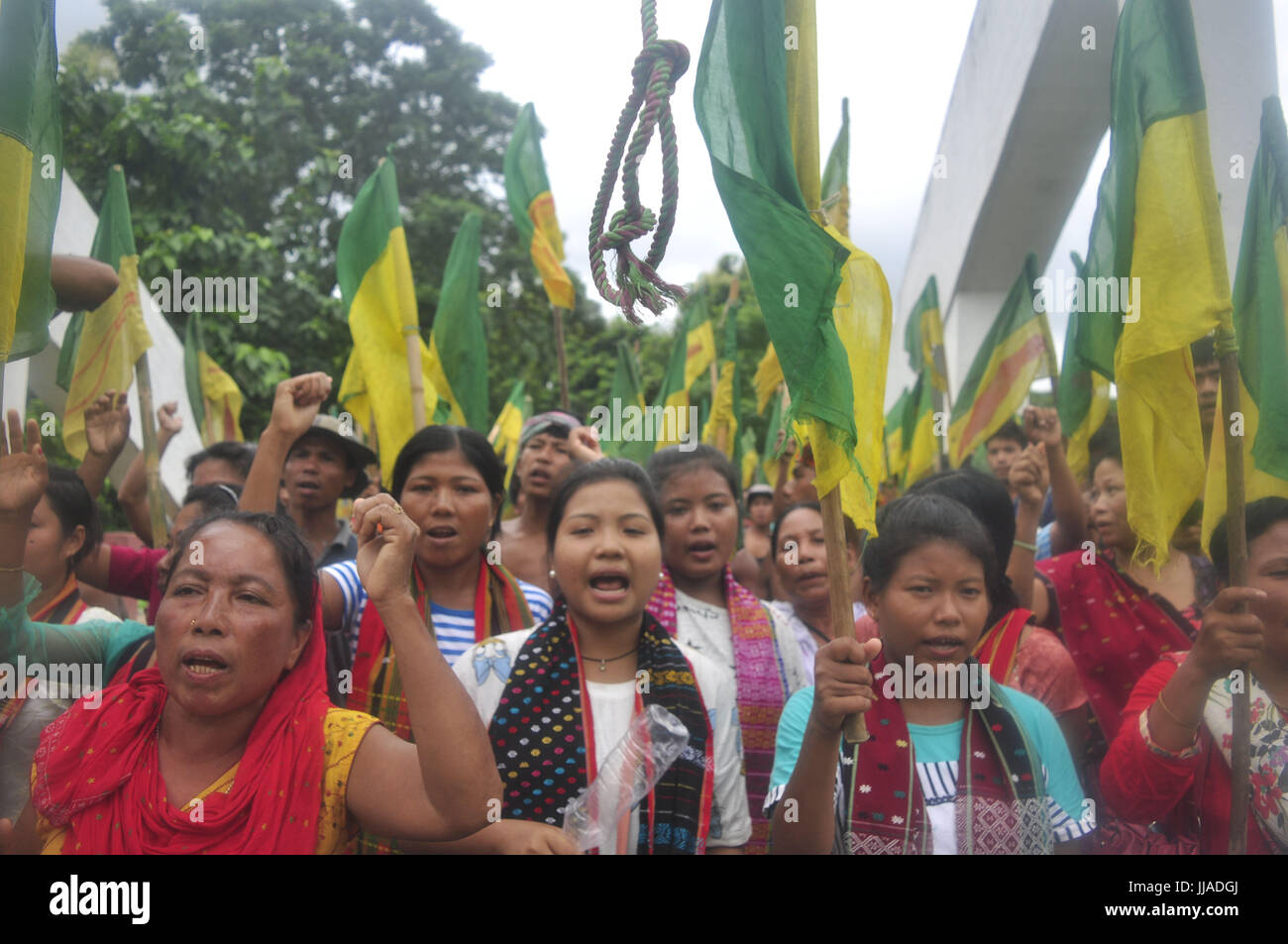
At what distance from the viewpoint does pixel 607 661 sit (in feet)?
7.69

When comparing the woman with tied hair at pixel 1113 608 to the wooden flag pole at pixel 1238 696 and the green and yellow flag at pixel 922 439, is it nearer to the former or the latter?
the wooden flag pole at pixel 1238 696

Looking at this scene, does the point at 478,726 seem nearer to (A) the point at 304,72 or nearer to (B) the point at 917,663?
(B) the point at 917,663

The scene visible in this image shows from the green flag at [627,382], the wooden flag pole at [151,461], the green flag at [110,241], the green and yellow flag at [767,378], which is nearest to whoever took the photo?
the wooden flag pole at [151,461]

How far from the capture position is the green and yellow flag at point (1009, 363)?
409cm

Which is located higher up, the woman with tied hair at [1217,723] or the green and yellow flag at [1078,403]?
the green and yellow flag at [1078,403]

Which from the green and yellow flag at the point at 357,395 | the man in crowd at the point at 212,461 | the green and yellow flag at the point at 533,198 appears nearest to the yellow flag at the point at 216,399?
the green and yellow flag at the point at 357,395

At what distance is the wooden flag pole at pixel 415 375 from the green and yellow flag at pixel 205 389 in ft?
6.94

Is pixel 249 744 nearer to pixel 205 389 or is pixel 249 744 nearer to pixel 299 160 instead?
pixel 205 389

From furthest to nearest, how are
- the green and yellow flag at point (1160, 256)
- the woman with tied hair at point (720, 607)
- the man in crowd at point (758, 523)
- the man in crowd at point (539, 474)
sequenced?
the man in crowd at point (758, 523) → the man in crowd at point (539, 474) → the woman with tied hair at point (720, 607) → the green and yellow flag at point (1160, 256)

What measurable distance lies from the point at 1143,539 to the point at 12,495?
2.61m

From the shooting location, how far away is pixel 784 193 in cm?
189

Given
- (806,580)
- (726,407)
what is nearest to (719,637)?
(806,580)

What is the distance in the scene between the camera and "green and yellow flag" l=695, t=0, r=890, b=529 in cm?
186
